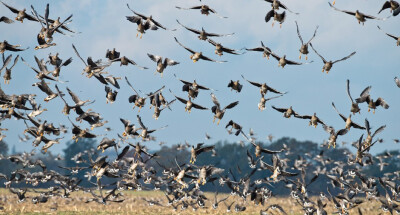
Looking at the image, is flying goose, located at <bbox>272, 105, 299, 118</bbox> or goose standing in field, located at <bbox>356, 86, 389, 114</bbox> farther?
flying goose, located at <bbox>272, 105, 299, 118</bbox>

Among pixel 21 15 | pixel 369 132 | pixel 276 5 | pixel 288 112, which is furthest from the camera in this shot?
pixel 288 112

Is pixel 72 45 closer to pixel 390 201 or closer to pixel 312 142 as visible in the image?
pixel 390 201

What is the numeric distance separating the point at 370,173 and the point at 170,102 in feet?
231

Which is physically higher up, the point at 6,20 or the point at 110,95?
the point at 6,20

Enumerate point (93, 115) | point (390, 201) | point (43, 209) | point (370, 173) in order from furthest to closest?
point (370, 173) < point (43, 209) < point (390, 201) < point (93, 115)

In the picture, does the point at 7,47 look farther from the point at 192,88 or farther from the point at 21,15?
the point at 192,88

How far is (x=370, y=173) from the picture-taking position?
8050cm

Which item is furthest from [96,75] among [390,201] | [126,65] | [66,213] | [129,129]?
[66,213]

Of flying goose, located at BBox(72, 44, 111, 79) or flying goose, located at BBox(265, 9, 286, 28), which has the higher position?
flying goose, located at BBox(265, 9, 286, 28)

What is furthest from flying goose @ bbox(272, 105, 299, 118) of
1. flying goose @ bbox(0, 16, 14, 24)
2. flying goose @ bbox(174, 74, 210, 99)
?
flying goose @ bbox(0, 16, 14, 24)

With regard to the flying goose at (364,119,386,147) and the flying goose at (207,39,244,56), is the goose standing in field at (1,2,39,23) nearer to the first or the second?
the flying goose at (207,39,244,56)

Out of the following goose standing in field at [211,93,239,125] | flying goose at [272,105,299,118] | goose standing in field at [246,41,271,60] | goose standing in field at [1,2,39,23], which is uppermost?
goose standing in field at [1,2,39,23]

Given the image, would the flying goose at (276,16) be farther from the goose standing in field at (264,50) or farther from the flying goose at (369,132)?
the flying goose at (369,132)

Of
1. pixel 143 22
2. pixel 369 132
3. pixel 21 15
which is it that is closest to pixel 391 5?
pixel 369 132
